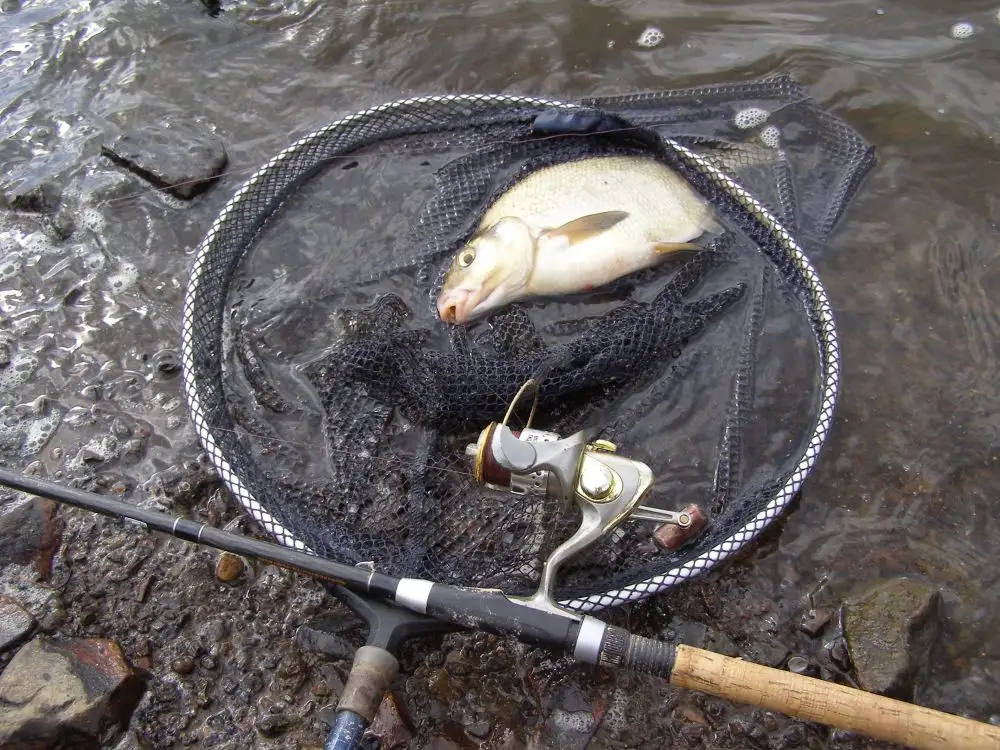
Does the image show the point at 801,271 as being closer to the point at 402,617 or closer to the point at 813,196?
the point at 813,196

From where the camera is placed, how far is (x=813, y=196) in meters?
3.72

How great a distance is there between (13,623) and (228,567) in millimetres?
803

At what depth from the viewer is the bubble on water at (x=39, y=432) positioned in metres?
3.23

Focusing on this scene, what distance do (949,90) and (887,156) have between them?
678 mm

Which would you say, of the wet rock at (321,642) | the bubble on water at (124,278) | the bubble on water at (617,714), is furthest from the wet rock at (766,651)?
the bubble on water at (124,278)

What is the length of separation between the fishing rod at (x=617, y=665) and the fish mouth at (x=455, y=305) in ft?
3.61

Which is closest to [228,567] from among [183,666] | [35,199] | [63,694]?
[183,666]

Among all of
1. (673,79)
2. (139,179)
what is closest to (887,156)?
(673,79)

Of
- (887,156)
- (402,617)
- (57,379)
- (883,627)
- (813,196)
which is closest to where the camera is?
(402,617)

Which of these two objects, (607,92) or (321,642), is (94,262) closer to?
(321,642)

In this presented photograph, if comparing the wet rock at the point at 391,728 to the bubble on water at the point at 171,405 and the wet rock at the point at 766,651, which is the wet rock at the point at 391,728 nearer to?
the wet rock at the point at 766,651

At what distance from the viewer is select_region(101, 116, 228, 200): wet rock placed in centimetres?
403

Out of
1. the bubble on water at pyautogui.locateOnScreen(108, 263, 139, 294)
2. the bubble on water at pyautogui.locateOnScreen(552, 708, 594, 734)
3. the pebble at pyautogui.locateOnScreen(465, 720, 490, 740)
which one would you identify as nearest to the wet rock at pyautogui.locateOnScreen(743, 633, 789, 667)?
the bubble on water at pyautogui.locateOnScreen(552, 708, 594, 734)

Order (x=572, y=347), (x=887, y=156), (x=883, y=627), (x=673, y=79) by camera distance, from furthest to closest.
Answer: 1. (x=673, y=79)
2. (x=887, y=156)
3. (x=572, y=347)
4. (x=883, y=627)
